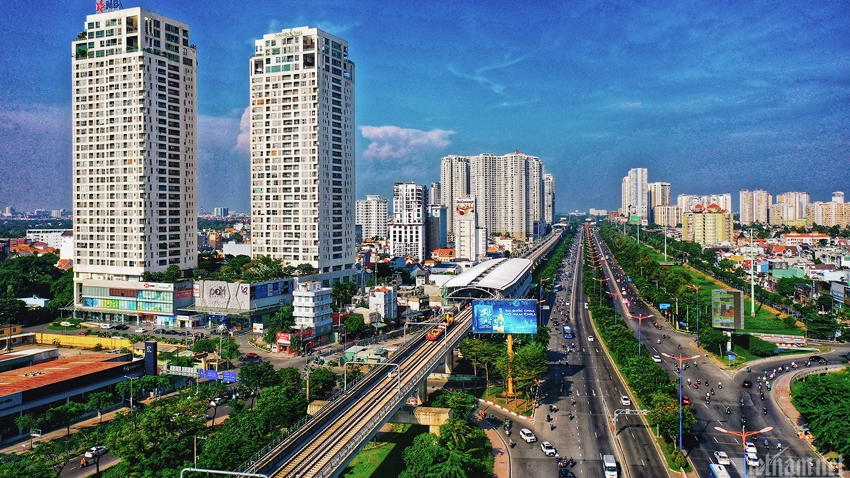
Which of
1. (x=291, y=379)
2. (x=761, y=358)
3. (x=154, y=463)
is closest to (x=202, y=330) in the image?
(x=291, y=379)

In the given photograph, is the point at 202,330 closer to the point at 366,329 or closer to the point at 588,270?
the point at 366,329

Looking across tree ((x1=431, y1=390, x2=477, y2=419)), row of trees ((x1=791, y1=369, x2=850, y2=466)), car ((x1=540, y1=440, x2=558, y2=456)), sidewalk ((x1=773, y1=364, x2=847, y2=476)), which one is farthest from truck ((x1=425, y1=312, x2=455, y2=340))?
row of trees ((x1=791, y1=369, x2=850, y2=466))

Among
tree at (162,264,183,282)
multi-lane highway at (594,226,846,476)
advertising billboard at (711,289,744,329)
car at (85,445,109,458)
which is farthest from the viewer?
tree at (162,264,183,282)

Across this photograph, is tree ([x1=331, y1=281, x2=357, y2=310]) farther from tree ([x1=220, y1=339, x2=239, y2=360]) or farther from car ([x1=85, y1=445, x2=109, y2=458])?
car ([x1=85, y1=445, x2=109, y2=458])

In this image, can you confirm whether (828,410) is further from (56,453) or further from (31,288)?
(31,288)

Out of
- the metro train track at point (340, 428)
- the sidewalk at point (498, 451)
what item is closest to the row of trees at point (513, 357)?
the sidewalk at point (498, 451)

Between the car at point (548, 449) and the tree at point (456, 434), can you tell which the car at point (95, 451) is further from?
the car at point (548, 449)

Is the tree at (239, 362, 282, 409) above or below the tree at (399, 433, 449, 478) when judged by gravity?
above

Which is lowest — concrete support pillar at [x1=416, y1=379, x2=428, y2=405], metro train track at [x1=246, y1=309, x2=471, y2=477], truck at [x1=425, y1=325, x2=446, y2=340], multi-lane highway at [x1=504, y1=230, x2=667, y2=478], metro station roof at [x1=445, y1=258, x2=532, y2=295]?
multi-lane highway at [x1=504, y1=230, x2=667, y2=478]
